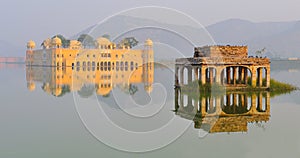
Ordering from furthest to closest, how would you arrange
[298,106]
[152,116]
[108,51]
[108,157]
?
1. [108,51]
2. [298,106]
3. [152,116]
4. [108,157]

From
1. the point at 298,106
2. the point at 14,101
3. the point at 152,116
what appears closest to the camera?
the point at 152,116

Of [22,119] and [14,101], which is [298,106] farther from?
[14,101]

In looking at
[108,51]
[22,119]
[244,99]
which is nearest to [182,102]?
[244,99]

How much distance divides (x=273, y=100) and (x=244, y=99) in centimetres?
156

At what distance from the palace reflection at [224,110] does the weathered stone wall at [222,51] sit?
3.01 metres

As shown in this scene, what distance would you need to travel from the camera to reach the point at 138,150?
1133 cm

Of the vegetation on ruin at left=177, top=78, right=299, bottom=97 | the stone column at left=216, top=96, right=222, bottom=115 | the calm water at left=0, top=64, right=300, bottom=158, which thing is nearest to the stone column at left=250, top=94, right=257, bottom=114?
the calm water at left=0, top=64, right=300, bottom=158

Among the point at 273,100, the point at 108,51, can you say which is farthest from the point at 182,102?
the point at 108,51

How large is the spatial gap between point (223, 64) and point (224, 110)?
8271 millimetres

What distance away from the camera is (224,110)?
768 inches

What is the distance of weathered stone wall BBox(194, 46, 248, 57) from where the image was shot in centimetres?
2737

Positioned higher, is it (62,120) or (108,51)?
(108,51)

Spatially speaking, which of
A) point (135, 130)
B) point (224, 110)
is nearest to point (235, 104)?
point (224, 110)

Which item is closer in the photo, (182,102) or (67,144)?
(67,144)
